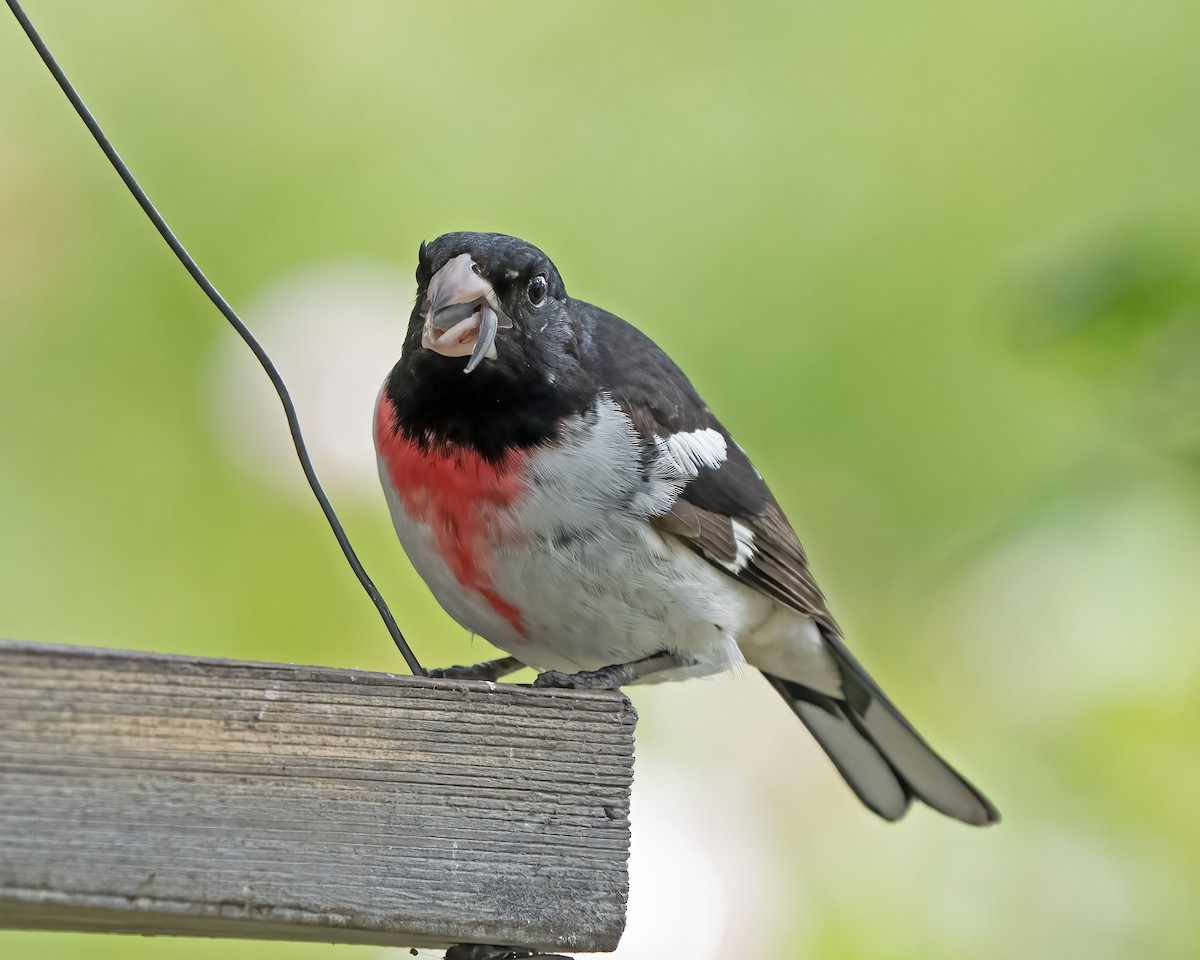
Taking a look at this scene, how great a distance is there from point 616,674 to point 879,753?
114 centimetres

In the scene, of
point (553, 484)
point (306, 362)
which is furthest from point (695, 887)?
point (306, 362)

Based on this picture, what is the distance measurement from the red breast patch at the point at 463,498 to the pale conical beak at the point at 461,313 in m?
0.18

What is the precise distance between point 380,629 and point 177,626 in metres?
0.54

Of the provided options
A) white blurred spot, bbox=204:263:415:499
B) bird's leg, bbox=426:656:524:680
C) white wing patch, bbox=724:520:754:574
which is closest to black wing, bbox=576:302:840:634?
white wing patch, bbox=724:520:754:574

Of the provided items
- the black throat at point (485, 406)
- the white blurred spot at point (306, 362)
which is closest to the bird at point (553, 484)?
the black throat at point (485, 406)

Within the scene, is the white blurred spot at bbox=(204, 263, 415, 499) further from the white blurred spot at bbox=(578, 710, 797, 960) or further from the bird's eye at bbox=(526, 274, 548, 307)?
the bird's eye at bbox=(526, 274, 548, 307)

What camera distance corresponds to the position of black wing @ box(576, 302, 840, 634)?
2.77 metres

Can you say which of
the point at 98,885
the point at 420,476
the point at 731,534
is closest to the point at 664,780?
the point at 731,534

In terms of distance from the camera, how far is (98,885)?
162cm

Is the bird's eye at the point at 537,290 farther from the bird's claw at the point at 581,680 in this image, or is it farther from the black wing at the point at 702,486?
the bird's claw at the point at 581,680

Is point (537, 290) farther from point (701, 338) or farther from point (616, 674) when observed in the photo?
point (701, 338)

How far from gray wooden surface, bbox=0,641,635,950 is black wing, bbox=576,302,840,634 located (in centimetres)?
86

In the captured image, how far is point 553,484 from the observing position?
2.57 m

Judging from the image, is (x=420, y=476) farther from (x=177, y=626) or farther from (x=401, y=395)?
(x=177, y=626)
